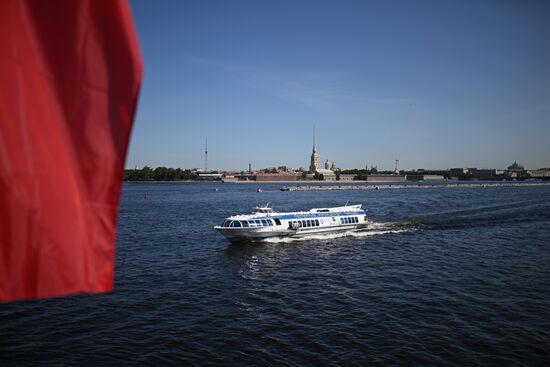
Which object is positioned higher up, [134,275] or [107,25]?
[107,25]

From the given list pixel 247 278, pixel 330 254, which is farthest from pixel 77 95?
pixel 330 254

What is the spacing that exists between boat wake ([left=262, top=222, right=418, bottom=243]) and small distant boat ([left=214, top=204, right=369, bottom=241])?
513 mm

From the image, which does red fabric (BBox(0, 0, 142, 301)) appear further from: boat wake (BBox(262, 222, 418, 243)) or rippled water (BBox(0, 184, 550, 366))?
boat wake (BBox(262, 222, 418, 243))

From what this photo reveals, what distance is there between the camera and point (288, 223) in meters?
46.4

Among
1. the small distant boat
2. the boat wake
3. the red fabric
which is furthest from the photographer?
the boat wake

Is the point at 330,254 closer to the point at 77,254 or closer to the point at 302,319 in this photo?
the point at 302,319

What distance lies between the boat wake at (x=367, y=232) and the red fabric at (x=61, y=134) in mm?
41826

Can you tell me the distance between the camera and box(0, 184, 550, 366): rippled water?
55.9 feet

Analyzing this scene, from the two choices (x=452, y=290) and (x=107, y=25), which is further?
(x=452, y=290)

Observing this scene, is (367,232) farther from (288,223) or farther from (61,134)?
(61,134)

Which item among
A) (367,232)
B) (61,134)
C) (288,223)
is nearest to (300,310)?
A: (61,134)

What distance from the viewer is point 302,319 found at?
68.4 ft

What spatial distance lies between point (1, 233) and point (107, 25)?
72.3 inches

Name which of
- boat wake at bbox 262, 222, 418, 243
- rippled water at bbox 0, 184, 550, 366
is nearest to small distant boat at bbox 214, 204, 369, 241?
boat wake at bbox 262, 222, 418, 243
